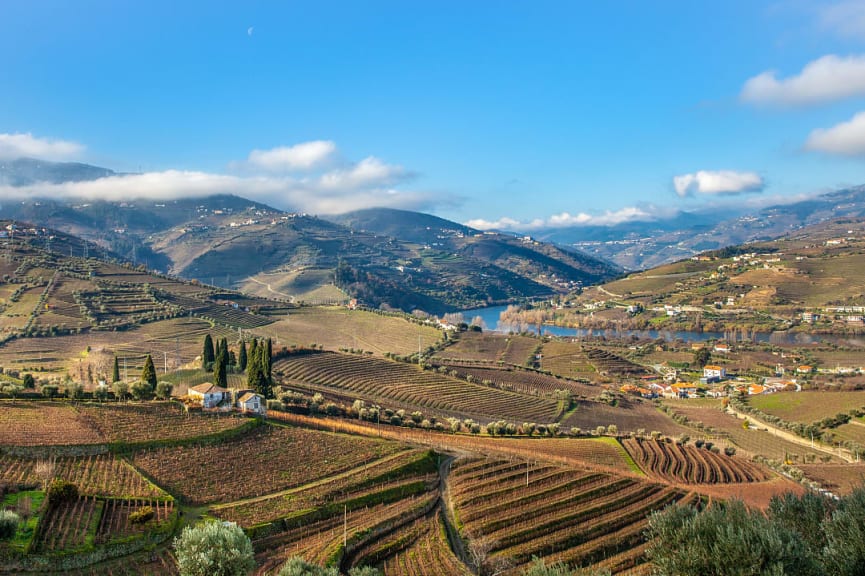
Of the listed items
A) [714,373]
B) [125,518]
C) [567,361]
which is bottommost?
[714,373]

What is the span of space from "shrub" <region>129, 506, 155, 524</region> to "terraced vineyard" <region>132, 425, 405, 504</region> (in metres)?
3.01

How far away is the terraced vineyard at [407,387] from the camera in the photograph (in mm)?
72000

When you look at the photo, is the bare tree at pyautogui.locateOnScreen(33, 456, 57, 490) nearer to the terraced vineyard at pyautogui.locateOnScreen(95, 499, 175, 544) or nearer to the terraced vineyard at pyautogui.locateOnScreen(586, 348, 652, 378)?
the terraced vineyard at pyautogui.locateOnScreen(95, 499, 175, 544)

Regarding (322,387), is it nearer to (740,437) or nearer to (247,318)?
(740,437)

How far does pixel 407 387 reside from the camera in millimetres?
76938

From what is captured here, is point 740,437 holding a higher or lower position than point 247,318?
lower

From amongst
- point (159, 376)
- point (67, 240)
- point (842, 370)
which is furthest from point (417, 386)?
point (67, 240)

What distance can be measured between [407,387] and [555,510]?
1563 inches

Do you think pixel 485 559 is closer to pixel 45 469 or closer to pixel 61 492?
pixel 61 492

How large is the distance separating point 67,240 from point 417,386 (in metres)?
170

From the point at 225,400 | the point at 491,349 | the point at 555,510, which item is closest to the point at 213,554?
the point at 555,510

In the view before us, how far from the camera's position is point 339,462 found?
40.0 m

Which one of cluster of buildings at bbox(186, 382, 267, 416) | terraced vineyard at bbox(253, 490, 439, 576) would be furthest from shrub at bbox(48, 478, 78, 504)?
cluster of buildings at bbox(186, 382, 267, 416)

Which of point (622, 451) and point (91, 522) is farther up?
point (91, 522)
